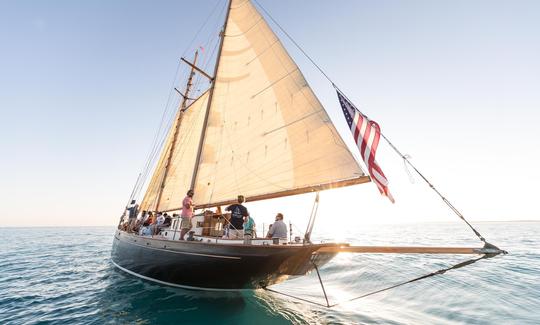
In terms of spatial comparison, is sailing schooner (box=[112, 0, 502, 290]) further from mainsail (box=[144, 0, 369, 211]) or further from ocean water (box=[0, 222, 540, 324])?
ocean water (box=[0, 222, 540, 324])

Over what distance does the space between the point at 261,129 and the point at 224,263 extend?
5.04 m

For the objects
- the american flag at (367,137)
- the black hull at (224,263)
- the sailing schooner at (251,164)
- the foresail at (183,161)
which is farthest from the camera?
the foresail at (183,161)

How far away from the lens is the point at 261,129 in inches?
399

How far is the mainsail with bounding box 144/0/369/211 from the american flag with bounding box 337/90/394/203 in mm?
594

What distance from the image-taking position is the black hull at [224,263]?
770 cm

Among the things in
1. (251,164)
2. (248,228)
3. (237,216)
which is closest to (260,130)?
(251,164)

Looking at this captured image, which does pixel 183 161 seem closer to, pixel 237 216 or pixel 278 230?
pixel 237 216

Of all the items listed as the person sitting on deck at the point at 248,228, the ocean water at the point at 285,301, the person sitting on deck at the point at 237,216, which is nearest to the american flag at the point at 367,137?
the person sitting on deck at the point at 248,228

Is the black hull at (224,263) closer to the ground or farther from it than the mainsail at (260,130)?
closer to the ground

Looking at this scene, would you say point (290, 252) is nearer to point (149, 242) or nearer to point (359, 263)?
point (149, 242)

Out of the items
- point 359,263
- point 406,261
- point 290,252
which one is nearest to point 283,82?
point 290,252

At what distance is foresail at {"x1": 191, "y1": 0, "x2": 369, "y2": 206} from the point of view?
8.46 m

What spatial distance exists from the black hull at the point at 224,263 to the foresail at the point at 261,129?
7.08 ft

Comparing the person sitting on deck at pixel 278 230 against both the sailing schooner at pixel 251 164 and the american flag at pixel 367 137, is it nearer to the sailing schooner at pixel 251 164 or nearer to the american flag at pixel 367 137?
the sailing schooner at pixel 251 164
